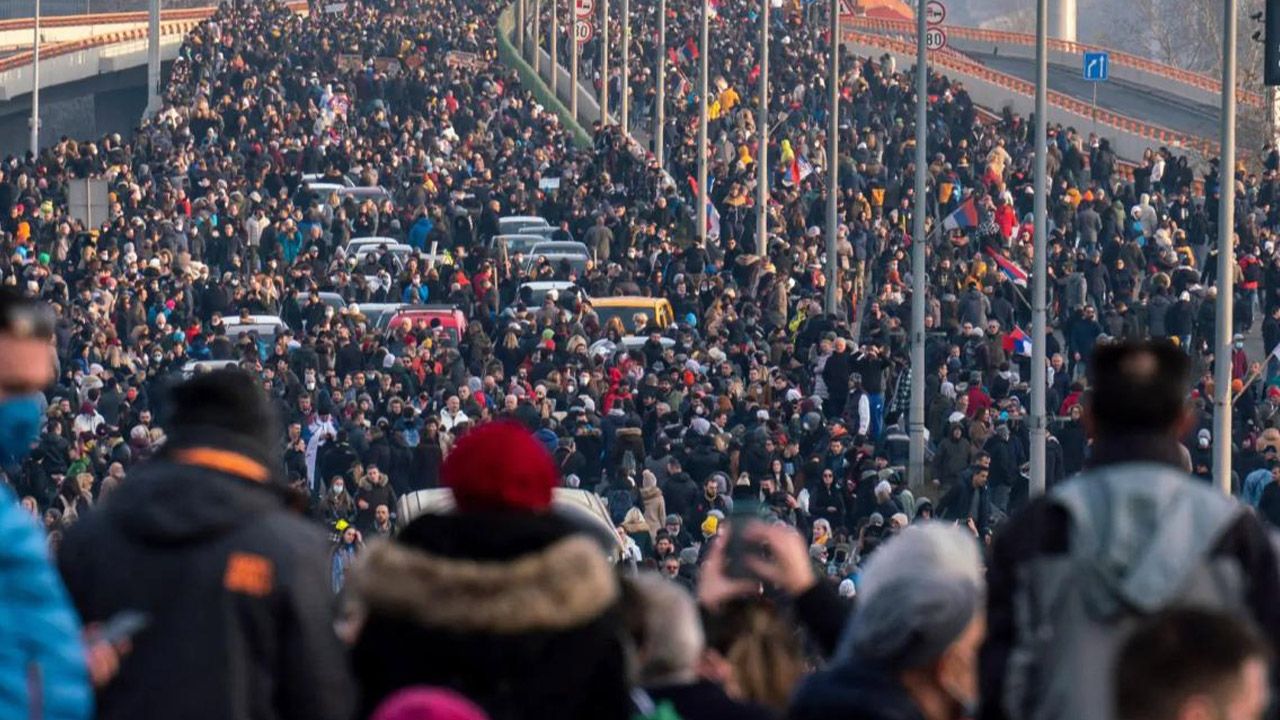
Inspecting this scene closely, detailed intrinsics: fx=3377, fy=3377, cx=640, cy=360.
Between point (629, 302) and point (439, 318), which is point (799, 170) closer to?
point (629, 302)

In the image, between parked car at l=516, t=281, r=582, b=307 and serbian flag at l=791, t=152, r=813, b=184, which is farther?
serbian flag at l=791, t=152, r=813, b=184

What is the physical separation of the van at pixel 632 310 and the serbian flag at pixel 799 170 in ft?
41.9

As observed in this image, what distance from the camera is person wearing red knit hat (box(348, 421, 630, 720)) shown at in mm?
5930

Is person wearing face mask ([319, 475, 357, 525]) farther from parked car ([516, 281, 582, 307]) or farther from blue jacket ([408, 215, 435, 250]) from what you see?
blue jacket ([408, 215, 435, 250])

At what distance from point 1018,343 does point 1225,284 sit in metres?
8.44

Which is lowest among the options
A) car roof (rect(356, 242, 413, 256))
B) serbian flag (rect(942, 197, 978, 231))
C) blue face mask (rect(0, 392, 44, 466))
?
car roof (rect(356, 242, 413, 256))

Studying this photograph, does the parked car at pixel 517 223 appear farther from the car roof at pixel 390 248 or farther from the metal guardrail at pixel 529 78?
the metal guardrail at pixel 529 78

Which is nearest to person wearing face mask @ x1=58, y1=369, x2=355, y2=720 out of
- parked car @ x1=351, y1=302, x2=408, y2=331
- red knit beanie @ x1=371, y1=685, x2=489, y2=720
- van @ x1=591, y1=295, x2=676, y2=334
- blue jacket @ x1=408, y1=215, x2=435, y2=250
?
red knit beanie @ x1=371, y1=685, x2=489, y2=720

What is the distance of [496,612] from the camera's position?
19.4 feet

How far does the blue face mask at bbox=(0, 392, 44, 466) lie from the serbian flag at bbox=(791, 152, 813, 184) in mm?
45912

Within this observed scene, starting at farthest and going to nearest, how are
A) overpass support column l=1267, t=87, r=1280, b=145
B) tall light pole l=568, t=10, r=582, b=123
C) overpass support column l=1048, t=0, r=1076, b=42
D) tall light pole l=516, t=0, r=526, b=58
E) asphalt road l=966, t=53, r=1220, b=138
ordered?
overpass support column l=1048, t=0, r=1076, b=42 → tall light pole l=516, t=0, r=526, b=58 → asphalt road l=966, t=53, r=1220, b=138 → tall light pole l=568, t=10, r=582, b=123 → overpass support column l=1267, t=87, r=1280, b=145

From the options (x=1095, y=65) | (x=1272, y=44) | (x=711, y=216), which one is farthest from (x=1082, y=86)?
(x=1272, y=44)

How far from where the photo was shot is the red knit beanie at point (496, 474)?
603cm

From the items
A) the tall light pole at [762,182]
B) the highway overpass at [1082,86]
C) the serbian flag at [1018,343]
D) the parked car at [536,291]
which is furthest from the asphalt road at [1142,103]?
the serbian flag at [1018,343]
